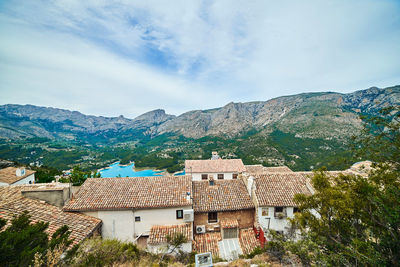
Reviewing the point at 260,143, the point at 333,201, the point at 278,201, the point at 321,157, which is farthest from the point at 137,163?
the point at 333,201

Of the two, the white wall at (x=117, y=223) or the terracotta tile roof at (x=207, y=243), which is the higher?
the white wall at (x=117, y=223)

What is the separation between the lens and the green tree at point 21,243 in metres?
3.61

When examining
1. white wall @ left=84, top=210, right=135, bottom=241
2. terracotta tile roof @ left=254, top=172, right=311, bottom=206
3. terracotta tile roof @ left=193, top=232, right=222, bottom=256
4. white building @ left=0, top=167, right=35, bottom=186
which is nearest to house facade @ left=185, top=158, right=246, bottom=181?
terracotta tile roof @ left=254, top=172, right=311, bottom=206

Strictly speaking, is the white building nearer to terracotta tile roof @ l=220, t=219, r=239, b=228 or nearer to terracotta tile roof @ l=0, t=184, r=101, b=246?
terracotta tile roof @ l=0, t=184, r=101, b=246

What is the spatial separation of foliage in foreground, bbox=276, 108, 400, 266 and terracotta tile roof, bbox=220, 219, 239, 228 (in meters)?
5.88

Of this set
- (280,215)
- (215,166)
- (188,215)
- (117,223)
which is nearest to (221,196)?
(188,215)

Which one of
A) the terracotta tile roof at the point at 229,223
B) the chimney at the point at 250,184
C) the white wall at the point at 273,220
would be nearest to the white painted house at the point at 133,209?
the terracotta tile roof at the point at 229,223

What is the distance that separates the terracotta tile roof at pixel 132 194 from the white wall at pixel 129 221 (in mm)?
500

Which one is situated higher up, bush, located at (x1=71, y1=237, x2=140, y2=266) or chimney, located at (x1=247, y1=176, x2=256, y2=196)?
chimney, located at (x1=247, y1=176, x2=256, y2=196)

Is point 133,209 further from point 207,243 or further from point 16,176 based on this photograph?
point 16,176

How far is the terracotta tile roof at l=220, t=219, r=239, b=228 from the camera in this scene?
40.8ft

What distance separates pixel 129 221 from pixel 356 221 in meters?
12.8

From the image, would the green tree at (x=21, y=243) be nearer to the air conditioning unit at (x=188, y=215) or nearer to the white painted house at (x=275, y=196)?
the air conditioning unit at (x=188, y=215)

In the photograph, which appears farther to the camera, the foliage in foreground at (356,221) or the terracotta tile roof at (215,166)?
the terracotta tile roof at (215,166)
